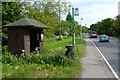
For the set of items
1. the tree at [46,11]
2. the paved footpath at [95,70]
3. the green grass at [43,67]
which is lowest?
the paved footpath at [95,70]

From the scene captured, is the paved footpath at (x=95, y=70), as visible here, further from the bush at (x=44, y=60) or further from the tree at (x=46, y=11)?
the tree at (x=46, y=11)

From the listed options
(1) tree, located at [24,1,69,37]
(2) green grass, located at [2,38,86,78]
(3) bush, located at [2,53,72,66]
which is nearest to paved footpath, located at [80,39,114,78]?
(2) green grass, located at [2,38,86,78]

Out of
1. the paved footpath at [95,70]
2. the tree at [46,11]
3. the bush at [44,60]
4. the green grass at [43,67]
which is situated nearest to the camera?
the green grass at [43,67]

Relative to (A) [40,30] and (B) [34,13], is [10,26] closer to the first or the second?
(A) [40,30]

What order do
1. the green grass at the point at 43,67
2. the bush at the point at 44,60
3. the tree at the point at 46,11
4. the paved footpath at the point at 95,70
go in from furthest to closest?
1. the tree at the point at 46,11
2. the bush at the point at 44,60
3. the paved footpath at the point at 95,70
4. the green grass at the point at 43,67

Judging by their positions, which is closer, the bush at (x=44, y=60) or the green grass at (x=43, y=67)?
the green grass at (x=43, y=67)

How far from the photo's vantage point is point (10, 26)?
39.3ft

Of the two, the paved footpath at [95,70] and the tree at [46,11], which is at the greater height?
the tree at [46,11]

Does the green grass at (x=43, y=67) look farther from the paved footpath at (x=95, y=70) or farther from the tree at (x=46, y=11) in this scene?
the tree at (x=46, y=11)

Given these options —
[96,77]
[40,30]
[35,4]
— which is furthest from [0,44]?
[96,77]

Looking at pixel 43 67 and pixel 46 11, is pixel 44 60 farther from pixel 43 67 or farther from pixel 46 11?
pixel 46 11

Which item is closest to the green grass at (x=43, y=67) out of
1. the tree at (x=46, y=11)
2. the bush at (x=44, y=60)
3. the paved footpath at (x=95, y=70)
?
the bush at (x=44, y=60)

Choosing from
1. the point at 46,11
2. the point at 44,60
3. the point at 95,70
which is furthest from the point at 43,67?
the point at 46,11

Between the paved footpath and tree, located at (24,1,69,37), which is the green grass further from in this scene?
tree, located at (24,1,69,37)
